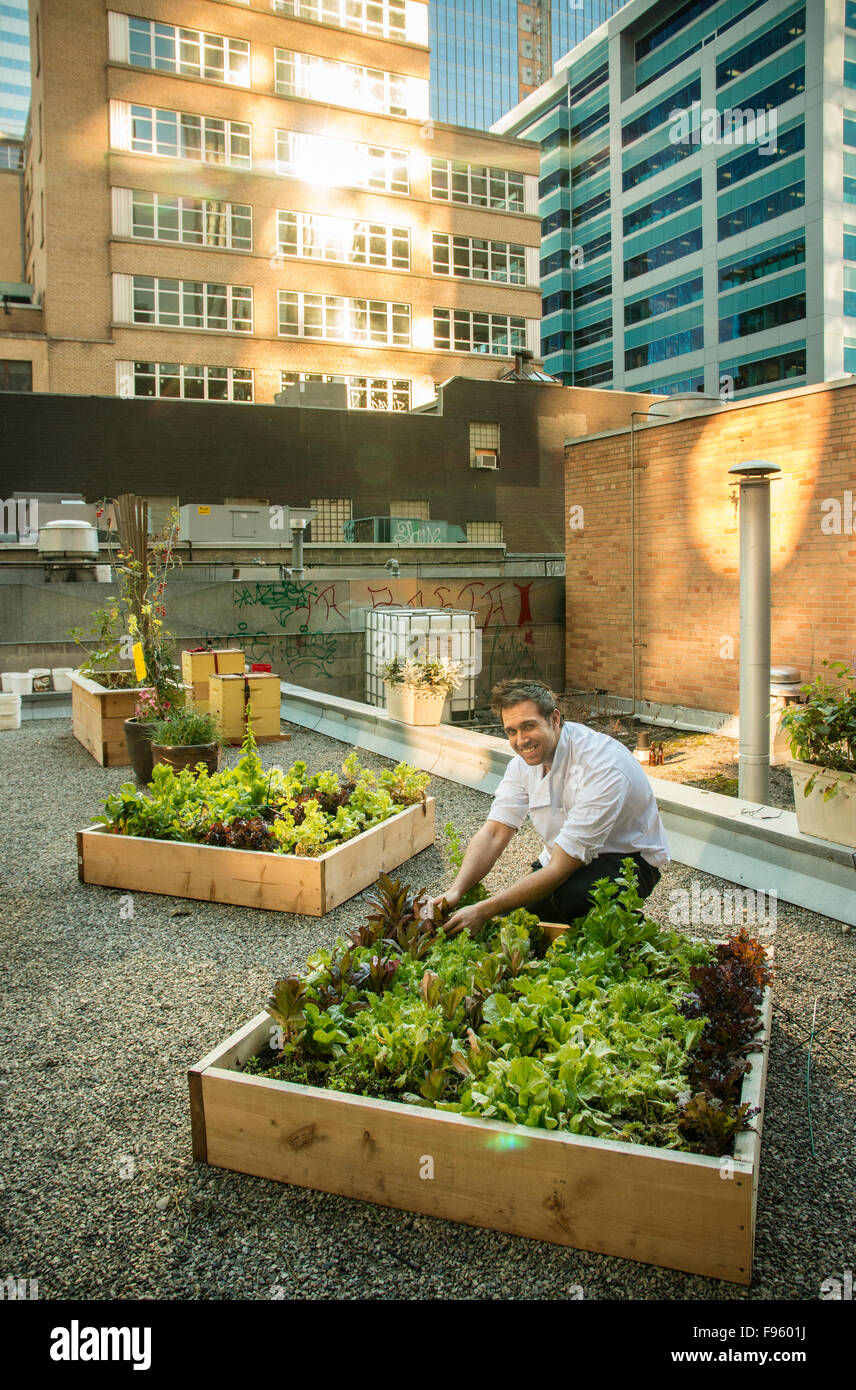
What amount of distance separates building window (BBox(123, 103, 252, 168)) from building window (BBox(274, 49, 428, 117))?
3418 millimetres

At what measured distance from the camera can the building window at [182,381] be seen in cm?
3647

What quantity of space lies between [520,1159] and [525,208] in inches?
1984

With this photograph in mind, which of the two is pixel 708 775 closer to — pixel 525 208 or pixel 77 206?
pixel 77 206

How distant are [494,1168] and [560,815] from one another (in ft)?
6.29

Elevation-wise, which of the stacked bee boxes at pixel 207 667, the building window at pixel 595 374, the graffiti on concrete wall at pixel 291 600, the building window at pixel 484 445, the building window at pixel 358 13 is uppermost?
the building window at pixel 358 13

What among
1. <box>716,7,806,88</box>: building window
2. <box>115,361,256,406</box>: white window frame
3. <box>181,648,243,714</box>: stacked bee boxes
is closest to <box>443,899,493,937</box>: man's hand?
<box>181,648,243,714</box>: stacked bee boxes

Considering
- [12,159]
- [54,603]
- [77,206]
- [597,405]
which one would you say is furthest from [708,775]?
[12,159]

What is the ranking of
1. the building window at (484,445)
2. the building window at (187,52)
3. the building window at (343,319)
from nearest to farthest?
1. the building window at (187,52)
2. the building window at (484,445)
3. the building window at (343,319)

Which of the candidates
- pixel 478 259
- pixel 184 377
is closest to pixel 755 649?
pixel 184 377

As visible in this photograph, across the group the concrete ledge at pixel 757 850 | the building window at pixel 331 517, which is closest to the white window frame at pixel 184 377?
the building window at pixel 331 517

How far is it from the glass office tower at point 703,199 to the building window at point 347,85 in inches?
930

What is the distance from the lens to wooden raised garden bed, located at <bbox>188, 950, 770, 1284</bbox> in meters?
2.66

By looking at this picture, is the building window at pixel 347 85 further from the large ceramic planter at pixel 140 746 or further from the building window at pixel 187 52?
the large ceramic planter at pixel 140 746

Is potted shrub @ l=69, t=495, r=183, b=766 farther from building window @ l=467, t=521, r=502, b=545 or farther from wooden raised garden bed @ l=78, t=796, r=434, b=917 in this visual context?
building window @ l=467, t=521, r=502, b=545
